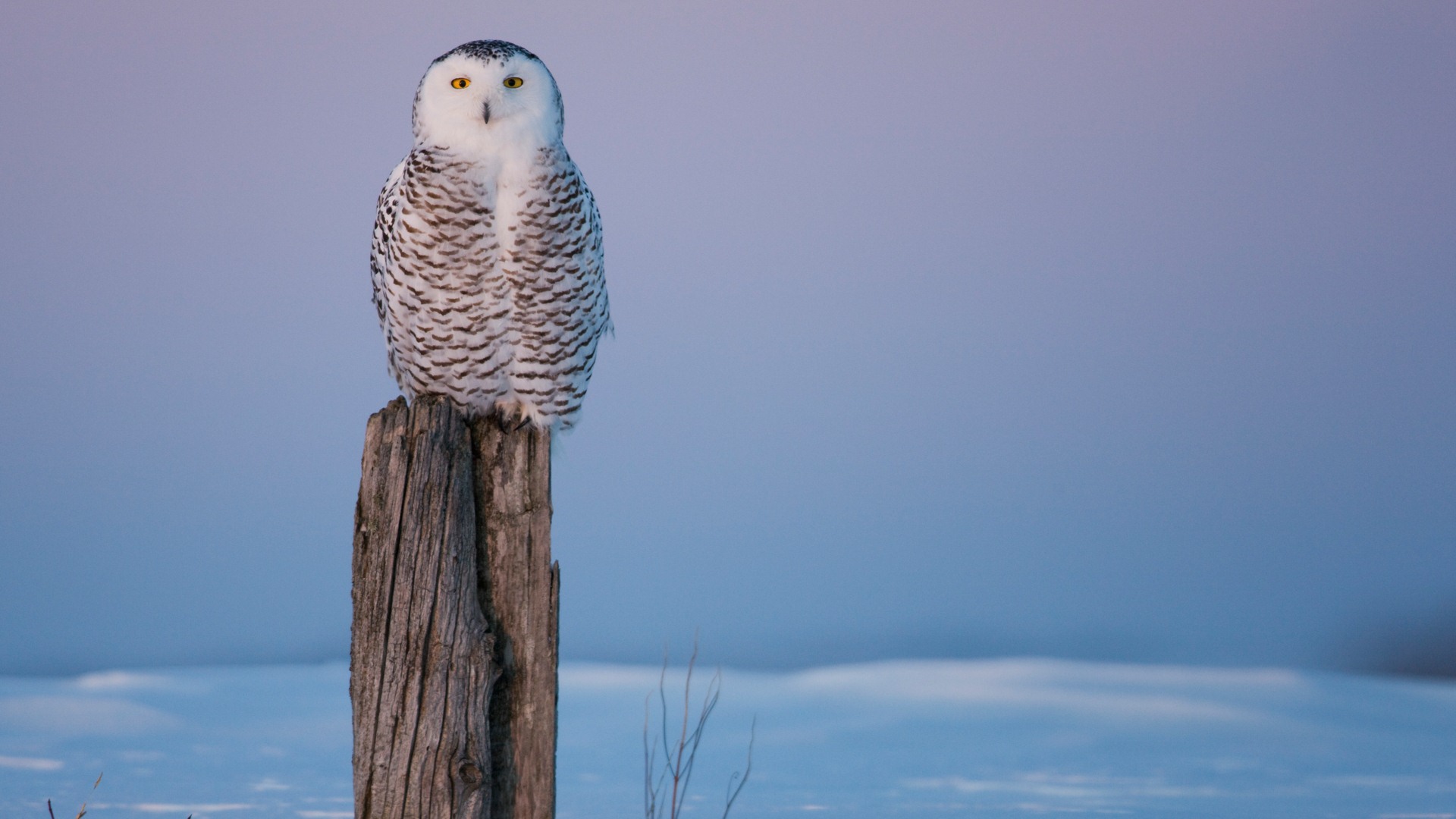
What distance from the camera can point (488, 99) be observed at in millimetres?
3754

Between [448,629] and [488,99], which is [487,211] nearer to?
[488,99]

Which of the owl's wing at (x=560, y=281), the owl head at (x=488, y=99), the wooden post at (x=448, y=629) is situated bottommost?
the wooden post at (x=448, y=629)

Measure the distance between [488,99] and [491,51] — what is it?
155 mm

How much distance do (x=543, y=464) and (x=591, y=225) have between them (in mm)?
903

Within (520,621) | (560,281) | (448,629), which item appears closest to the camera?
(448,629)

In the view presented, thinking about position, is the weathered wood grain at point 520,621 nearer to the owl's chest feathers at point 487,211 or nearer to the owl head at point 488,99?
the owl's chest feathers at point 487,211

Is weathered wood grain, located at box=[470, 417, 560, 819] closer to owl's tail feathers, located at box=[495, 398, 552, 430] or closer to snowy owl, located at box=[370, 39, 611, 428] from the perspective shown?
snowy owl, located at box=[370, 39, 611, 428]

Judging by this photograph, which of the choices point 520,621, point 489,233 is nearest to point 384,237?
point 489,233

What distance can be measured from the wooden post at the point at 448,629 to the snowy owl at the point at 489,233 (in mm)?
540

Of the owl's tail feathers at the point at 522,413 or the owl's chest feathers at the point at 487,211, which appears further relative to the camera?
the owl's tail feathers at the point at 522,413

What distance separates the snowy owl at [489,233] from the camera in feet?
12.5

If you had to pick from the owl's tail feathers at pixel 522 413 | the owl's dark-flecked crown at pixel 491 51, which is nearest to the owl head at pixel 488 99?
the owl's dark-flecked crown at pixel 491 51

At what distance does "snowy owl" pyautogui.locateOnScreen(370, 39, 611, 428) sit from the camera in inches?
150

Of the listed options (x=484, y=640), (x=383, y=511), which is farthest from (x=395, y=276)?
(x=484, y=640)
